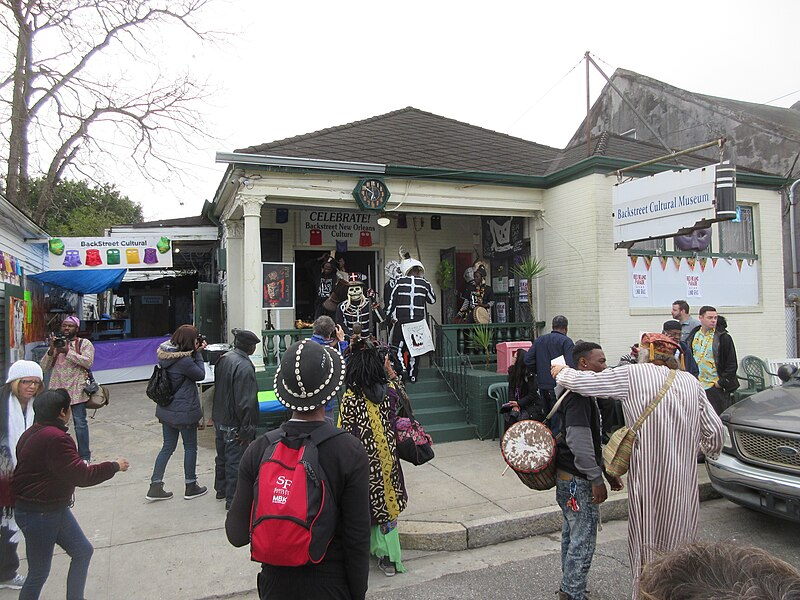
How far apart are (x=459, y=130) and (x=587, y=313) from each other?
5095mm

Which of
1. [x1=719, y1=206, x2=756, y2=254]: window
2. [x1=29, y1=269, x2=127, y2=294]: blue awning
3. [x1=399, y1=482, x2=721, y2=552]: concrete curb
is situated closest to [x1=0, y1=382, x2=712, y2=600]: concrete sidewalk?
[x1=399, y1=482, x2=721, y2=552]: concrete curb

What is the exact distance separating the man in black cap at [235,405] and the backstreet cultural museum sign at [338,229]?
524 centimetres

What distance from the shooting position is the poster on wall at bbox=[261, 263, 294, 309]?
837 cm

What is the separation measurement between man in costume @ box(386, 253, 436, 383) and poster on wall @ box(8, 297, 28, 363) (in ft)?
19.6

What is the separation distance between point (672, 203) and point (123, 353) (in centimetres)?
1173

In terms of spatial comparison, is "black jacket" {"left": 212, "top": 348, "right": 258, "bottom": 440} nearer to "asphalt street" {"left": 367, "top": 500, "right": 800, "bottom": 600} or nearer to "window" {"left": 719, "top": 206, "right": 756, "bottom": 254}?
"asphalt street" {"left": 367, "top": 500, "right": 800, "bottom": 600}

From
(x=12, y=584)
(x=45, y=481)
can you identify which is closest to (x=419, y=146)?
(x=45, y=481)

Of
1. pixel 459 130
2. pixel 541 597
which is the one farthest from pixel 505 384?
pixel 459 130

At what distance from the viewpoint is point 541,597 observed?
3760mm

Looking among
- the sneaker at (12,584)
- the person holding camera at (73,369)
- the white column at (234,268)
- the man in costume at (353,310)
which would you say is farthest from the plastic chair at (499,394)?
the sneaker at (12,584)

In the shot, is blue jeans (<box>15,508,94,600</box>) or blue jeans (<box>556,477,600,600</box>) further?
blue jeans (<box>556,477,600,600</box>)

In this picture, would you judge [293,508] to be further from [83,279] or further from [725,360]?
[83,279]

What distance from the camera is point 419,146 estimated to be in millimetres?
10102

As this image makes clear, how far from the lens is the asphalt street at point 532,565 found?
3.84 metres
